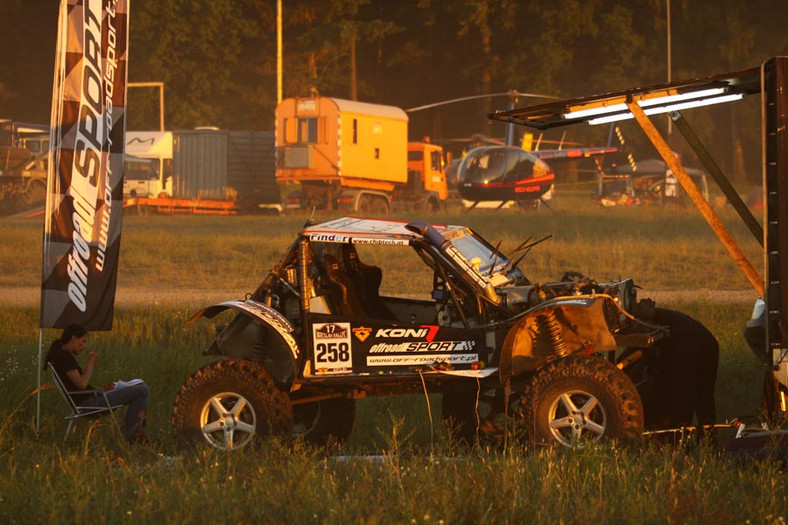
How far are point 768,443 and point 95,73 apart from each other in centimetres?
666

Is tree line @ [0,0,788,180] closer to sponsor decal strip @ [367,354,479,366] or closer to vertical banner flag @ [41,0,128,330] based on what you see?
vertical banner flag @ [41,0,128,330]

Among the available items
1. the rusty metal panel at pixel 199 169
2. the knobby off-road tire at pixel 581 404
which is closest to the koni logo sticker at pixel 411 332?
the knobby off-road tire at pixel 581 404

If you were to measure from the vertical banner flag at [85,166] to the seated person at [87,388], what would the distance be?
113cm

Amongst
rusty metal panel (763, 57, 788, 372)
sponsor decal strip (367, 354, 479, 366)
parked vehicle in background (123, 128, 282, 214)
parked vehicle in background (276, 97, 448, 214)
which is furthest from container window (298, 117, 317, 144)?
rusty metal panel (763, 57, 788, 372)

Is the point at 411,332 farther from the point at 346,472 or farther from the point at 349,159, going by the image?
the point at 349,159

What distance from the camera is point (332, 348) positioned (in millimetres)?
9750

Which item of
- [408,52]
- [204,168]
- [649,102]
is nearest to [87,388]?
[649,102]

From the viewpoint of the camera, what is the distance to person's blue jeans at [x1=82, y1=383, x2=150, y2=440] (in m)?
10.3

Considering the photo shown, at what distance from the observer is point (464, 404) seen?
35.8 feet

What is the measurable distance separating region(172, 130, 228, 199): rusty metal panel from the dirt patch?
32163 mm

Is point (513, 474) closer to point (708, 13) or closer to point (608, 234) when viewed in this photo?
point (608, 234)

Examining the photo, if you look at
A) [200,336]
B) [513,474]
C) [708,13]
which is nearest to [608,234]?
[200,336]

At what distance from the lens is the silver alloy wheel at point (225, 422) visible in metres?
9.66

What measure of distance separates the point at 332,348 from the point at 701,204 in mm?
2827
